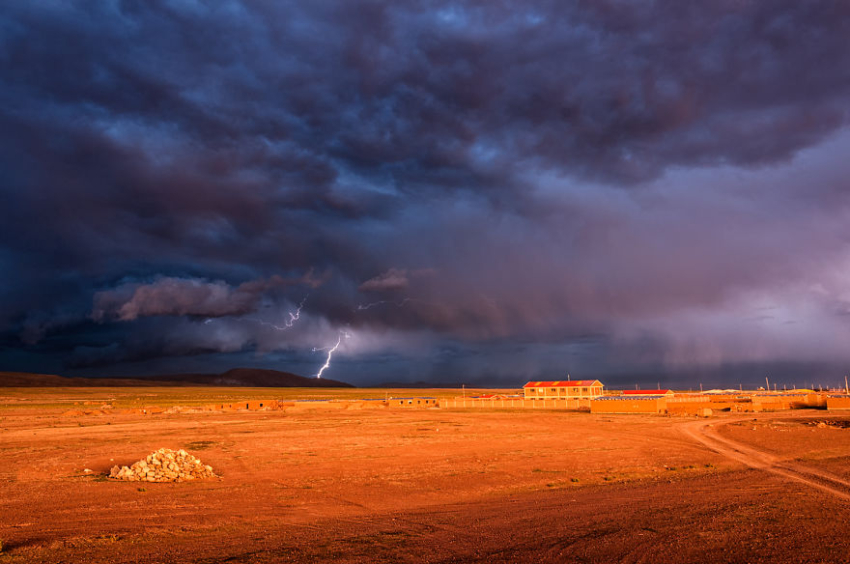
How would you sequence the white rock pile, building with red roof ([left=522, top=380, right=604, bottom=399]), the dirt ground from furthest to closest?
1. building with red roof ([left=522, top=380, right=604, bottom=399])
2. the white rock pile
3. the dirt ground

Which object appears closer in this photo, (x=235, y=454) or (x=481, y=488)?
(x=481, y=488)

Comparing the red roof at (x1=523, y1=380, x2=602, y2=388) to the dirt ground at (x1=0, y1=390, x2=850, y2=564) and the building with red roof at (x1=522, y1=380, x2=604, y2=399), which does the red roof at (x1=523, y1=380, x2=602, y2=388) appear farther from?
the dirt ground at (x1=0, y1=390, x2=850, y2=564)

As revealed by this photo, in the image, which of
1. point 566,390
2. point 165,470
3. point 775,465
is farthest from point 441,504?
point 566,390

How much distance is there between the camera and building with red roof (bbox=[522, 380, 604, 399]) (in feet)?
398

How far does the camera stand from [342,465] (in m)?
27.0

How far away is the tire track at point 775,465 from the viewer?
66.6 feet

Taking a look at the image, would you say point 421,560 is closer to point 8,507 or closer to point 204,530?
point 204,530

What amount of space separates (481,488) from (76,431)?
4122 cm

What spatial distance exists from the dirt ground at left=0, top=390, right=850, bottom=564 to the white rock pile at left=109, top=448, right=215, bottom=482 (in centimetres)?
64

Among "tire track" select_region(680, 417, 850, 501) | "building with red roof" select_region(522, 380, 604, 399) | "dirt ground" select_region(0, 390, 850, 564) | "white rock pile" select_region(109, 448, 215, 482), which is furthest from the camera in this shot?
"building with red roof" select_region(522, 380, 604, 399)

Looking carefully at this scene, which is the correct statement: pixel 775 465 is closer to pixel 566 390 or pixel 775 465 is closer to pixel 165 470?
pixel 165 470

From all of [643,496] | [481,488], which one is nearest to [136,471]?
[481,488]

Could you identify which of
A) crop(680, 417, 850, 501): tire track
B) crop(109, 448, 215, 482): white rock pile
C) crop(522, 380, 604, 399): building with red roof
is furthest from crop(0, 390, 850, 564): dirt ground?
crop(522, 380, 604, 399): building with red roof

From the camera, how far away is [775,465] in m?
26.3
